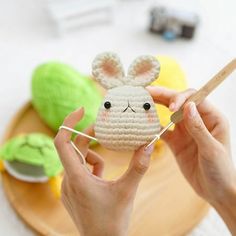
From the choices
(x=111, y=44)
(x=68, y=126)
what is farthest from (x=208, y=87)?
(x=111, y=44)

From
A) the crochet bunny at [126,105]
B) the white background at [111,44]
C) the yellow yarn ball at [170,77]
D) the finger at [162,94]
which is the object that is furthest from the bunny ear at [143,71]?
the white background at [111,44]

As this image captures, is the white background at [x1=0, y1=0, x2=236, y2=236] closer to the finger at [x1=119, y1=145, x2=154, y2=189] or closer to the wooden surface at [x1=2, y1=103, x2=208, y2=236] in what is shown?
the wooden surface at [x1=2, y1=103, x2=208, y2=236]

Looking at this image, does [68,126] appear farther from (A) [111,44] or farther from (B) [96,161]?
(A) [111,44]

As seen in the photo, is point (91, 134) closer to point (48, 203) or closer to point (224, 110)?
point (48, 203)

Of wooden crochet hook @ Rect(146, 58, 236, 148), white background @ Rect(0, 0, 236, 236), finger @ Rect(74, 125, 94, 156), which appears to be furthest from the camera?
white background @ Rect(0, 0, 236, 236)

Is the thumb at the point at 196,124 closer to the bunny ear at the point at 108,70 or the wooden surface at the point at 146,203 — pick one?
the bunny ear at the point at 108,70

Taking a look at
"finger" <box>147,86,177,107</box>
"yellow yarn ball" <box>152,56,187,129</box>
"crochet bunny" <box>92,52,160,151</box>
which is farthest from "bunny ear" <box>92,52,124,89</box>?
"yellow yarn ball" <box>152,56,187,129</box>

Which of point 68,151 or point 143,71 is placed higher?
point 143,71
